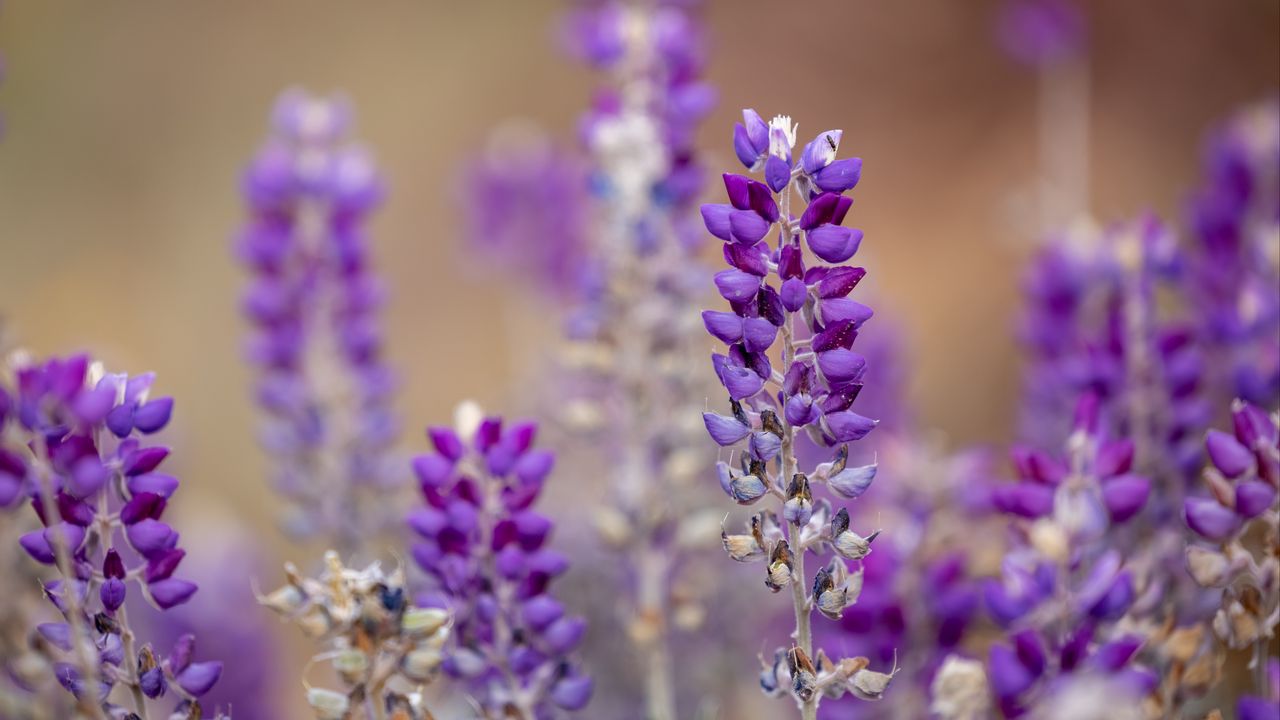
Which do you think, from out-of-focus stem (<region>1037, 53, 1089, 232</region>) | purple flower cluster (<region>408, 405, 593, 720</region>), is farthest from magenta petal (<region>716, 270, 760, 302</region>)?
Answer: out-of-focus stem (<region>1037, 53, 1089, 232</region>)

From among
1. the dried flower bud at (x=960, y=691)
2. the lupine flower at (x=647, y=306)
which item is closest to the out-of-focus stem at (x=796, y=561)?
the dried flower bud at (x=960, y=691)

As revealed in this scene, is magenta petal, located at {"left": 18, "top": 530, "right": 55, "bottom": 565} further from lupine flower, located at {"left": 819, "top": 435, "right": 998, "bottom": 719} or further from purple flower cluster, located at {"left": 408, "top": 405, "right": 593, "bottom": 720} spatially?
lupine flower, located at {"left": 819, "top": 435, "right": 998, "bottom": 719}

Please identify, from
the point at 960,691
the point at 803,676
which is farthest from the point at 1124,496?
the point at 803,676

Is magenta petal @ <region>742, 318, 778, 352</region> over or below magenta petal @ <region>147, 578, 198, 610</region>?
over

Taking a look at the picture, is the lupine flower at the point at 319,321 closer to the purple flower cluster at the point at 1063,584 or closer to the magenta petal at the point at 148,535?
the magenta petal at the point at 148,535

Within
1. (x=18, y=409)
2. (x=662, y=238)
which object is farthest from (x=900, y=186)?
(x=18, y=409)

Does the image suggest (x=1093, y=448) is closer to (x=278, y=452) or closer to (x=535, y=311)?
(x=278, y=452)
